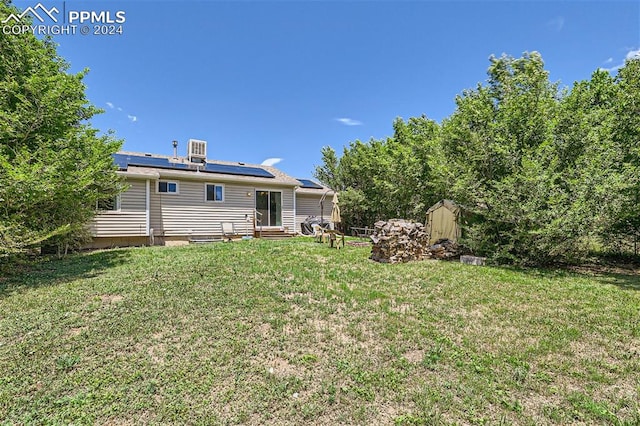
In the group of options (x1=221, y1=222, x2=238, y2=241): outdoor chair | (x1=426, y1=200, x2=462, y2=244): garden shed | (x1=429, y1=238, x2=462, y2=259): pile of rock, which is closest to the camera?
(x1=429, y1=238, x2=462, y2=259): pile of rock

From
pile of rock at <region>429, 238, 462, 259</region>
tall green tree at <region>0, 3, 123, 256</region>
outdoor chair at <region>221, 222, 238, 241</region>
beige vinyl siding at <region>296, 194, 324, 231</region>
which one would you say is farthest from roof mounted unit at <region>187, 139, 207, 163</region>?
pile of rock at <region>429, 238, 462, 259</region>

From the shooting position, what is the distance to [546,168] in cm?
809

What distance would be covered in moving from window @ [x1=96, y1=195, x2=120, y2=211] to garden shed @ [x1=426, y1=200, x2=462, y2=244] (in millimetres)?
11875

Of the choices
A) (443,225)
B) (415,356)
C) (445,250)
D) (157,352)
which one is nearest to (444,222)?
(443,225)

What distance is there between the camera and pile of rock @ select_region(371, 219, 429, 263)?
8.35m

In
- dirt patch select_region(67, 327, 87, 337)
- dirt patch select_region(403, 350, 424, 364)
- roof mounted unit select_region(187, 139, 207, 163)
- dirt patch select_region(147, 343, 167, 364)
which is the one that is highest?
roof mounted unit select_region(187, 139, 207, 163)

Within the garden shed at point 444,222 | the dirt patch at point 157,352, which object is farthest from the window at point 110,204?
the garden shed at point 444,222

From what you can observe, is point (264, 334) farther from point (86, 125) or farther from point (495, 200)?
point (86, 125)

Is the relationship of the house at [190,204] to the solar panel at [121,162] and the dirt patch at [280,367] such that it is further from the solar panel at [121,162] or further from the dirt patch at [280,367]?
the dirt patch at [280,367]

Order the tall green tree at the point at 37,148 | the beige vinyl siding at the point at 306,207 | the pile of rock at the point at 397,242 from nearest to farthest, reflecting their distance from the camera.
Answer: the tall green tree at the point at 37,148 < the pile of rock at the point at 397,242 < the beige vinyl siding at the point at 306,207

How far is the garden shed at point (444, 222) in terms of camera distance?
10250 millimetres

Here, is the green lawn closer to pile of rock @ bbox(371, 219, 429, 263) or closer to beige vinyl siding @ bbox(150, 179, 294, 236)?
pile of rock @ bbox(371, 219, 429, 263)

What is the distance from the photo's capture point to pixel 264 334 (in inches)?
155

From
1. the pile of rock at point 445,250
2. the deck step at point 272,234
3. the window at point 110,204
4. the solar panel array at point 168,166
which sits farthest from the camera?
the deck step at point 272,234
